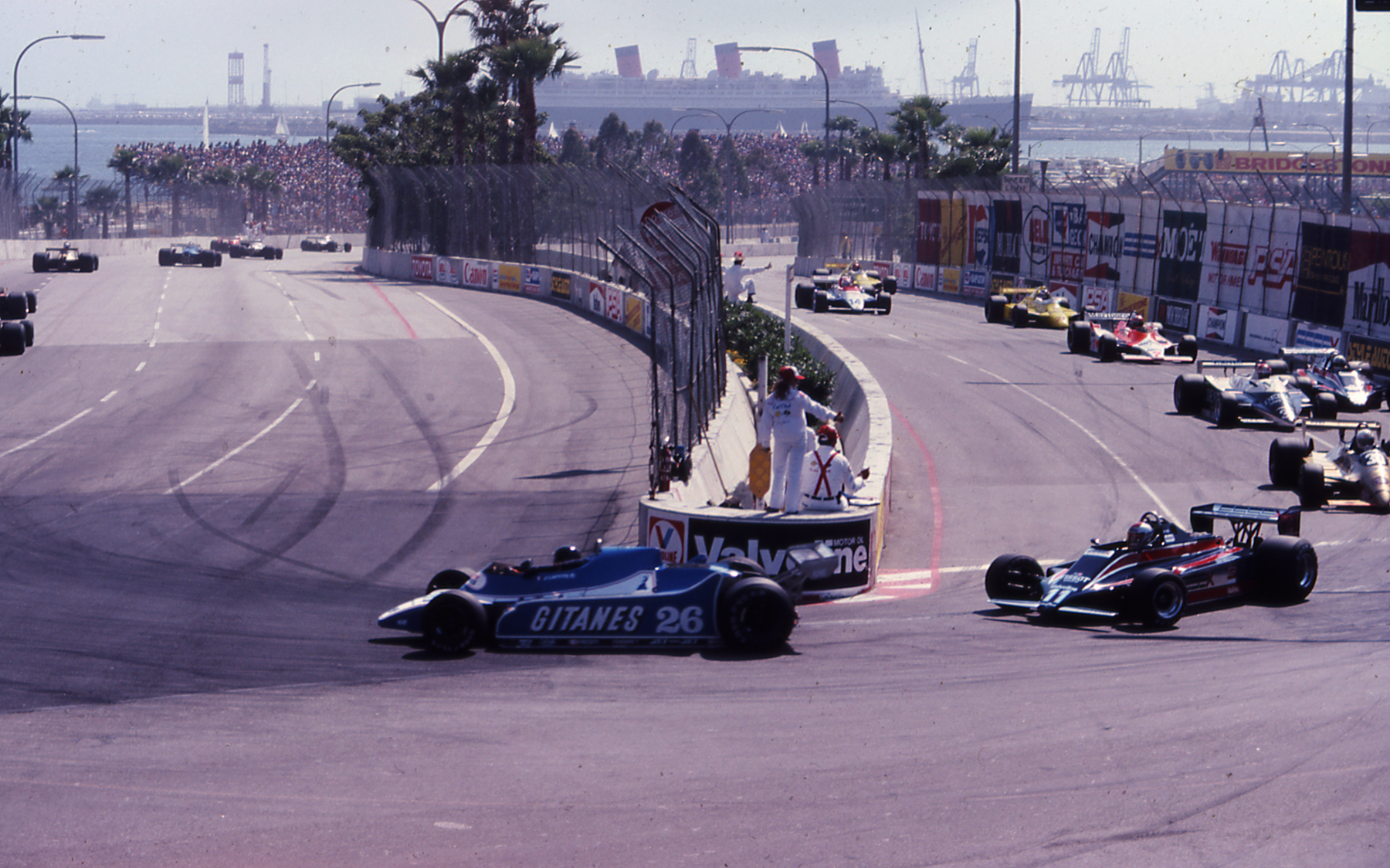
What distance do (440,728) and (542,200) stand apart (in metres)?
39.1

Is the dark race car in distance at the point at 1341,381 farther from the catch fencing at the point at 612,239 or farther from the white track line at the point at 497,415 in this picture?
the white track line at the point at 497,415

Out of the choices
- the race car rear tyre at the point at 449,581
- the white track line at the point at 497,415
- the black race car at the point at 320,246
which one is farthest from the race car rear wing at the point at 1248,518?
the black race car at the point at 320,246

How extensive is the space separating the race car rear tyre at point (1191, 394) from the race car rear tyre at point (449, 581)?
16.5 metres

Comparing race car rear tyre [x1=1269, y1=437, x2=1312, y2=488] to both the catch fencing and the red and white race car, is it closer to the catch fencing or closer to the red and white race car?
the catch fencing

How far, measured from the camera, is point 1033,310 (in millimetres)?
38406

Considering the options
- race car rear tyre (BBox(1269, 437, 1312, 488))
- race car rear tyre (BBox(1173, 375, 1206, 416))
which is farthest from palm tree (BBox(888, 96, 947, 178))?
race car rear tyre (BBox(1269, 437, 1312, 488))

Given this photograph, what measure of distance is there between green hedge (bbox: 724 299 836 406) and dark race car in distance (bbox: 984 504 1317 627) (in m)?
11.3

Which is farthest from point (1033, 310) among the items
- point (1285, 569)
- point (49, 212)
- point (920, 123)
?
point (49, 212)

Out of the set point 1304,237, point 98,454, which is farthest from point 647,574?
point 1304,237

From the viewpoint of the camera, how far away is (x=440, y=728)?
8586 millimetres

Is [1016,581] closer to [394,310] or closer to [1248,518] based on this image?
[1248,518]

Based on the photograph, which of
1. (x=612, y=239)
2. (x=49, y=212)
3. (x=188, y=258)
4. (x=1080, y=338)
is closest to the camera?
(x=1080, y=338)

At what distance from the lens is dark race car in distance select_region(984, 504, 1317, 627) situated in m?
11.8

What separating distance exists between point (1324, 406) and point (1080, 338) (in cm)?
974
